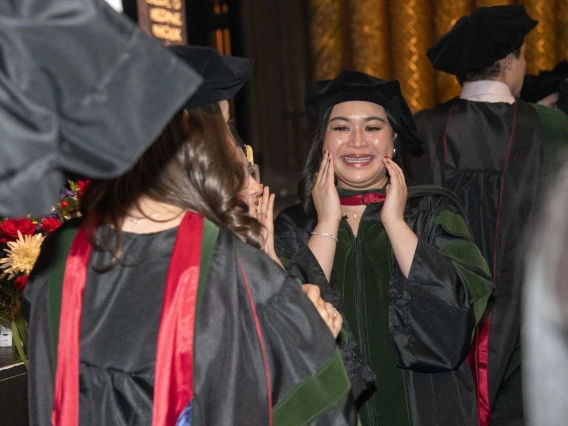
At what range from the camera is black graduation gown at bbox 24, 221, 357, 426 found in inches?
59.7

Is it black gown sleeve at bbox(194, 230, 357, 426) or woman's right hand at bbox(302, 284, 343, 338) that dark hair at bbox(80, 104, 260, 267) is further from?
woman's right hand at bbox(302, 284, 343, 338)

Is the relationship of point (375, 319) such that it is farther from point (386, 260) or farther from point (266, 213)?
point (266, 213)

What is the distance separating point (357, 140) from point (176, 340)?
1205 mm

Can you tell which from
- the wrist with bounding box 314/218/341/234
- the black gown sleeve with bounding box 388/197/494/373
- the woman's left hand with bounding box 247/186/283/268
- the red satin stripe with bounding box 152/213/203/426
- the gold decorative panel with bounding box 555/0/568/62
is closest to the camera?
the red satin stripe with bounding box 152/213/203/426

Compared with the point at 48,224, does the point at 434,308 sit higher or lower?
lower

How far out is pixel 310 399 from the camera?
1.58 metres

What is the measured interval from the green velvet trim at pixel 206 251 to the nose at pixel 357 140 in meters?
1.04

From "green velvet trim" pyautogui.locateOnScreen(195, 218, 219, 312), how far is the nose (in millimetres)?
1044

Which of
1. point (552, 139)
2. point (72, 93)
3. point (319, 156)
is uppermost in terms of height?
point (72, 93)

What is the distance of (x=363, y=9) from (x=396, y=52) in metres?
0.29

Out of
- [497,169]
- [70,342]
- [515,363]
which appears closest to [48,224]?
[70,342]

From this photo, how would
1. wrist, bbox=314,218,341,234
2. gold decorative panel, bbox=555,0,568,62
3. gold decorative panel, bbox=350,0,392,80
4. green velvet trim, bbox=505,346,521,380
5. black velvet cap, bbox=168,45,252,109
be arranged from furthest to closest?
1. gold decorative panel, bbox=555,0,568,62
2. gold decorative panel, bbox=350,0,392,80
3. green velvet trim, bbox=505,346,521,380
4. wrist, bbox=314,218,341,234
5. black velvet cap, bbox=168,45,252,109

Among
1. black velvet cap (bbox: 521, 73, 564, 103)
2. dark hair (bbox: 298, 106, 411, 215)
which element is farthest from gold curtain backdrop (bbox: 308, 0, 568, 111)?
dark hair (bbox: 298, 106, 411, 215)

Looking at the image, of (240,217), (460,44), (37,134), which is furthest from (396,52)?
(37,134)
